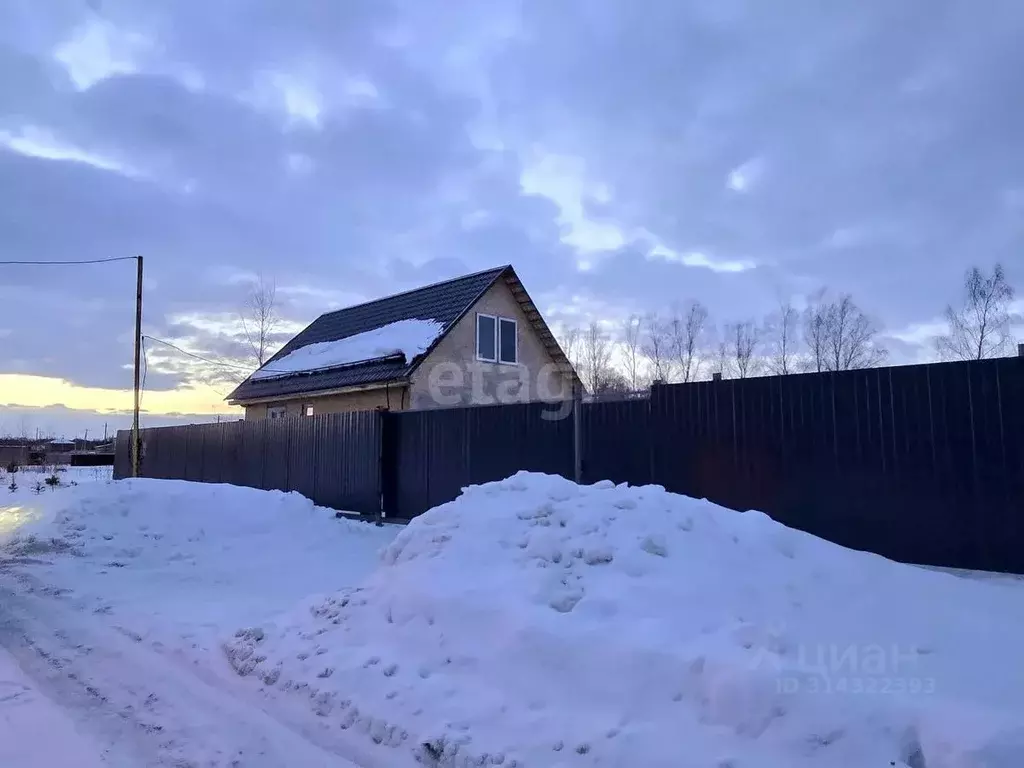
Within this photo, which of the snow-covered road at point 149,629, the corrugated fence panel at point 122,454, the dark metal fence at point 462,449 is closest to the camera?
the snow-covered road at point 149,629

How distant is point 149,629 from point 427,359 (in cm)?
1247

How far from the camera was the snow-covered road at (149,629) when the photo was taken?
13.9ft

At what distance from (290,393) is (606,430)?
14021mm

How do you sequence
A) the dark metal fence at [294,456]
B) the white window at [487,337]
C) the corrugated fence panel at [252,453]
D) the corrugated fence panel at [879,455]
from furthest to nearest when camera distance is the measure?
1. the white window at [487,337]
2. the corrugated fence panel at [252,453]
3. the dark metal fence at [294,456]
4. the corrugated fence panel at [879,455]

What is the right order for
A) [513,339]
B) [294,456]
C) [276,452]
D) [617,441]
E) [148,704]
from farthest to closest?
[513,339]
[276,452]
[294,456]
[617,441]
[148,704]

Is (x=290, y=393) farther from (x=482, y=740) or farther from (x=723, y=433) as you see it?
(x=482, y=740)

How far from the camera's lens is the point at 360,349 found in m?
21.3

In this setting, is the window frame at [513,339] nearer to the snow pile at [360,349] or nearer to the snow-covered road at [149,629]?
the snow pile at [360,349]

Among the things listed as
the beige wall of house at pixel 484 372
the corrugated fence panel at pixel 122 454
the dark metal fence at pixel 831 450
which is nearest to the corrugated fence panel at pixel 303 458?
the beige wall of house at pixel 484 372

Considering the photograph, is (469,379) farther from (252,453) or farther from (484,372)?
(252,453)

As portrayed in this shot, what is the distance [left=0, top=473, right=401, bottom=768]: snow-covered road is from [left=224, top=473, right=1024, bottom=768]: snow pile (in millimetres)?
448

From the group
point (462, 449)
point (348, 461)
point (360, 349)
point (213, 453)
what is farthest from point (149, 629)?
point (360, 349)

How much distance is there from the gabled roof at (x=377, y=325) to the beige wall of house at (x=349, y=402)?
1.29ft

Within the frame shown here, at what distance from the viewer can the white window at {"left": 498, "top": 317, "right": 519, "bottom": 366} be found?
21953 millimetres
